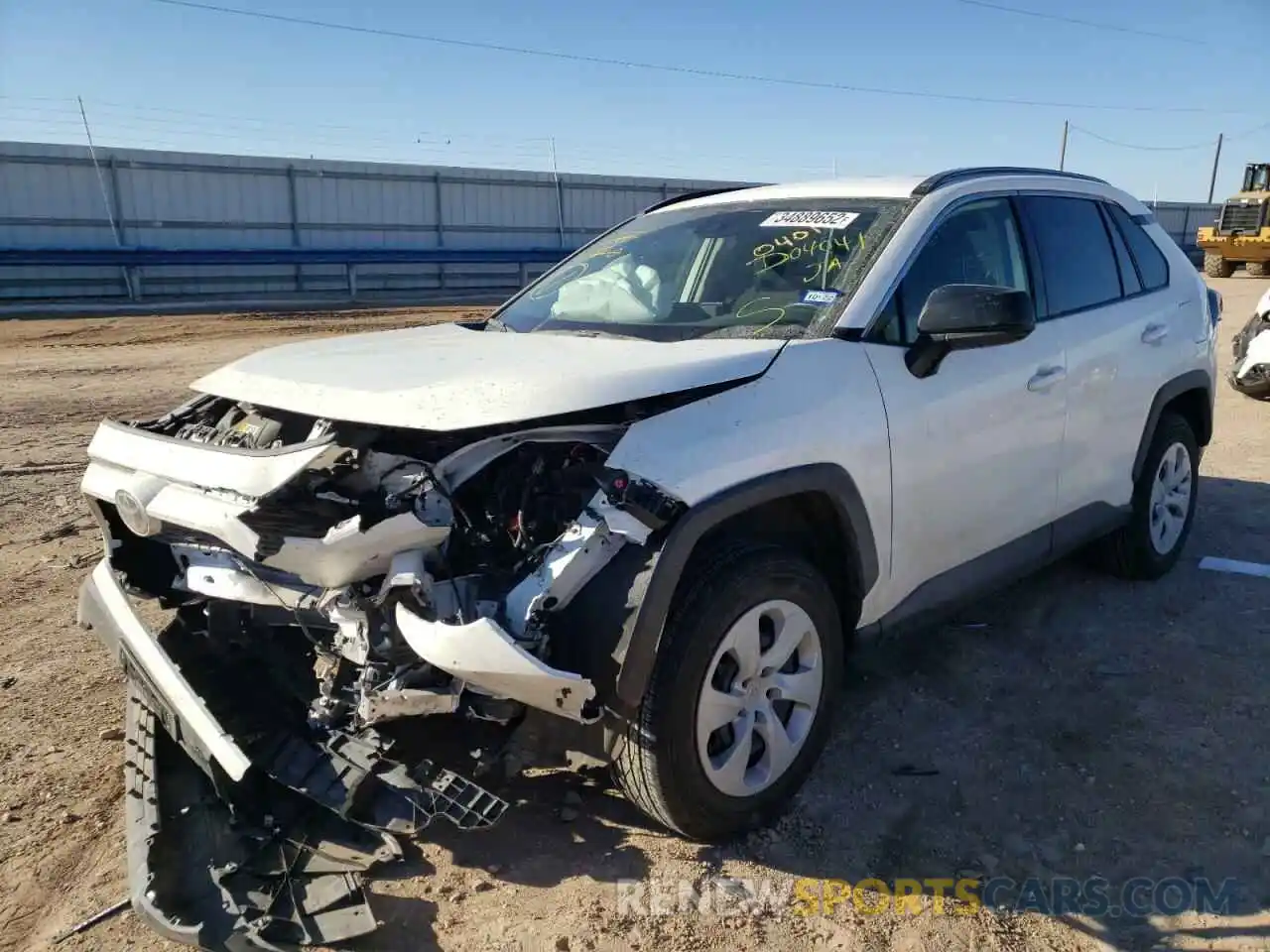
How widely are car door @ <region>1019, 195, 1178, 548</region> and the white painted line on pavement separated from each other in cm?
102

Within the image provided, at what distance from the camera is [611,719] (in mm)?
2592

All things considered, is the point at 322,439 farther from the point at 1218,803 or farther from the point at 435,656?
the point at 1218,803

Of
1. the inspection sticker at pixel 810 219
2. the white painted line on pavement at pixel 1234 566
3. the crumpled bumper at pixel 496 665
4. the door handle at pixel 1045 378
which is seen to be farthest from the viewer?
the white painted line on pavement at pixel 1234 566

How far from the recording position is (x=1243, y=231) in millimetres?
29109

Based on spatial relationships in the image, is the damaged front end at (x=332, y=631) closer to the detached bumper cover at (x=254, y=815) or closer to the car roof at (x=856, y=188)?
the detached bumper cover at (x=254, y=815)

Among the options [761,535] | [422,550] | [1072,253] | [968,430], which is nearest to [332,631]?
[422,550]

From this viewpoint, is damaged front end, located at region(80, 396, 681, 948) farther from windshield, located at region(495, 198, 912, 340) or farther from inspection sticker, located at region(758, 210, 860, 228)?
inspection sticker, located at region(758, 210, 860, 228)

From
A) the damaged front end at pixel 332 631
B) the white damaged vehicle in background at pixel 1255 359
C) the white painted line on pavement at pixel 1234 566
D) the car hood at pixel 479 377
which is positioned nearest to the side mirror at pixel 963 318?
the car hood at pixel 479 377

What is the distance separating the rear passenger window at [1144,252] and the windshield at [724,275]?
1.79m

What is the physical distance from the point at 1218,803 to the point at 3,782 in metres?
3.83

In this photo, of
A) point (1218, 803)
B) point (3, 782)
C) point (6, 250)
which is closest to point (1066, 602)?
point (1218, 803)

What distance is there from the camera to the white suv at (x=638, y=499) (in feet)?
8.32

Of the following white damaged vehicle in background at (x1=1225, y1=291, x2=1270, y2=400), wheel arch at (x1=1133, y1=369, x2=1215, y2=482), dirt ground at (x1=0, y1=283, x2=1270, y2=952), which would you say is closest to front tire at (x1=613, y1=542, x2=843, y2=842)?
dirt ground at (x1=0, y1=283, x2=1270, y2=952)

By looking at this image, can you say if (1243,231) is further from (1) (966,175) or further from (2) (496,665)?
(2) (496,665)
